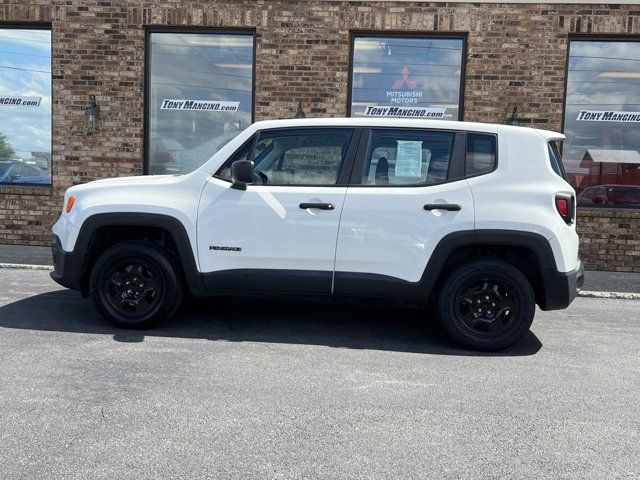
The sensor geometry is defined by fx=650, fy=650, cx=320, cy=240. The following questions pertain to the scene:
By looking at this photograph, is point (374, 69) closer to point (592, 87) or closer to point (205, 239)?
point (592, 87)

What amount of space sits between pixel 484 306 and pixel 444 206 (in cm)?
88

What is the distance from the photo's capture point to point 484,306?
5.24 metres

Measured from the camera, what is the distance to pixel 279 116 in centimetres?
981

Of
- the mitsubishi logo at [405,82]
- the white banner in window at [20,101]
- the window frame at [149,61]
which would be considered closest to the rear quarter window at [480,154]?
the mitsubishi logo at [405,82]

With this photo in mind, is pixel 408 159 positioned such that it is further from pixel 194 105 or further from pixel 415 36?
pixel 194 105

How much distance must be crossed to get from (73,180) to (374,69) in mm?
4951

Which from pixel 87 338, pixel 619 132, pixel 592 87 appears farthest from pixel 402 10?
pixel 87 338

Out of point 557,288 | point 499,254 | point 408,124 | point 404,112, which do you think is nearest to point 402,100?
point 404,112

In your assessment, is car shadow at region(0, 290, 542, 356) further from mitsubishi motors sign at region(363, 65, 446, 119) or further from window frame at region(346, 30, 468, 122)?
window frame at region(346, 30, 468, 122)

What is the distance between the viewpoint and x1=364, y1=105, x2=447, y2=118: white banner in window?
976cm

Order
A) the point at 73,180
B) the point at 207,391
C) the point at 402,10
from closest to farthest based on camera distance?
the point at 207,391, the point at 402,10, the point at 73,180

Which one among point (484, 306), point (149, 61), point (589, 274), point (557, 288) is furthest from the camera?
point (149, 61)

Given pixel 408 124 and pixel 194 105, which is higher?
pixel 194 105

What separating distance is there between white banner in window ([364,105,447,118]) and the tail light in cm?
481
